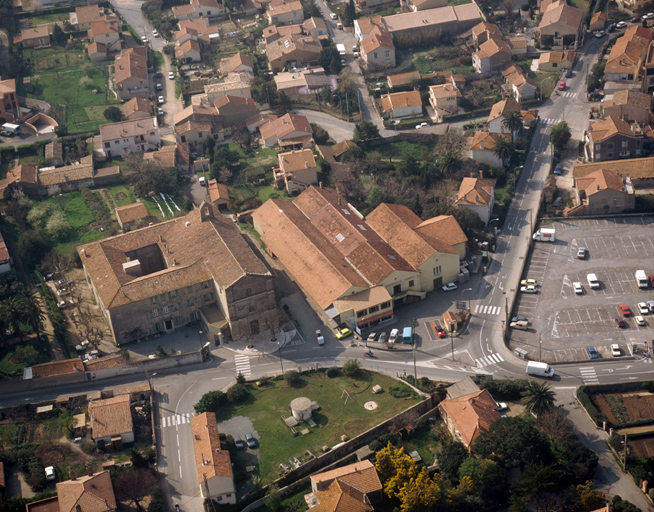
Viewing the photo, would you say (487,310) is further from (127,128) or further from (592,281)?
(127,128)

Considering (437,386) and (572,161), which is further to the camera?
(572,161)

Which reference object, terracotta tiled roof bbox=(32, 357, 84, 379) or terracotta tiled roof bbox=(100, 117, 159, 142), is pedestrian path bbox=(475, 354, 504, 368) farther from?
terracotta tiled roof bbox=(100, 117, 159, 142)

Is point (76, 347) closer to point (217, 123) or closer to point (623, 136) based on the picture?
point (217, 123)

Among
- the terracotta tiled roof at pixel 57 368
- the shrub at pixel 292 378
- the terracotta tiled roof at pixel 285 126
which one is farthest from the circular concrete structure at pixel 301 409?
the terracotta tiled roof at pixel 285 126

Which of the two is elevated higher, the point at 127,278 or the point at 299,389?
the point at 127,278

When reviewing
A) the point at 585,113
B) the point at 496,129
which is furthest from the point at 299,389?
the point at 585,113

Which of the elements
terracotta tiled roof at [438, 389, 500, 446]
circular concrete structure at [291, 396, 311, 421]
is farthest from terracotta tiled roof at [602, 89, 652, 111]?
circular concrete structure at [291, 396, 311, 421]
